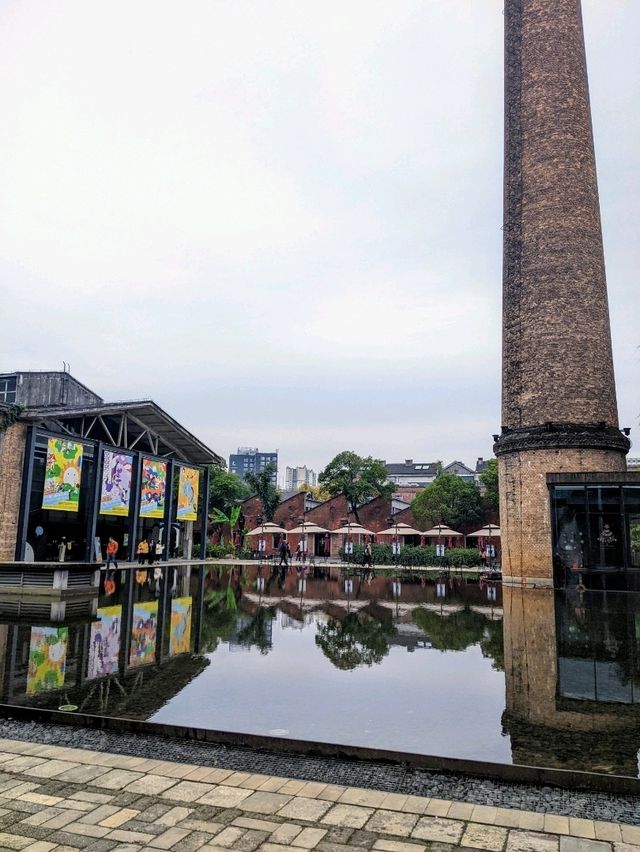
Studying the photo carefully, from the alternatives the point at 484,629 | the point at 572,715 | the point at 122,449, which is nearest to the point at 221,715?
the point at 572,715

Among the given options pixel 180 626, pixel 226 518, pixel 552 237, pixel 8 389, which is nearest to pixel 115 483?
pixel 8 389

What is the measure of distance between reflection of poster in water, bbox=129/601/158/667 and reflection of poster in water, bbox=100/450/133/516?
1179 centimetres

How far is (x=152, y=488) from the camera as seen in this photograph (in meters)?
28.8

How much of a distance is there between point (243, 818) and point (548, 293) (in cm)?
1951

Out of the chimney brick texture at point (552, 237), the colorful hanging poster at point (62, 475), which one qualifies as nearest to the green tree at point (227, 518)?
the colorful hanging poster at point (62, 475)

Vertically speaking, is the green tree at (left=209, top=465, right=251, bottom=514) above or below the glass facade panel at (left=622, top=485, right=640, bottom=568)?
above

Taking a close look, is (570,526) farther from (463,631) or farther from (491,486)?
(491,486)

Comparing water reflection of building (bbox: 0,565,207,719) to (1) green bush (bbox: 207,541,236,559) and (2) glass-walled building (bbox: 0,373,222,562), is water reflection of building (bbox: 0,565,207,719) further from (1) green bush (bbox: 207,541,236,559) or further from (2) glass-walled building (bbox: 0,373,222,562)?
(1) green bush (bbox: 207,541,236,559)

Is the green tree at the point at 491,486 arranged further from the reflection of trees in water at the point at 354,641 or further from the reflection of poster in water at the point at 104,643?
the reflection of poster in water at the point at 104,643

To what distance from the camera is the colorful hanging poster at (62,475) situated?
21672mm

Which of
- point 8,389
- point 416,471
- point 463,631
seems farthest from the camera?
point 416,471

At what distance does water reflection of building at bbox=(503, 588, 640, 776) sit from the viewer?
4.86 metres

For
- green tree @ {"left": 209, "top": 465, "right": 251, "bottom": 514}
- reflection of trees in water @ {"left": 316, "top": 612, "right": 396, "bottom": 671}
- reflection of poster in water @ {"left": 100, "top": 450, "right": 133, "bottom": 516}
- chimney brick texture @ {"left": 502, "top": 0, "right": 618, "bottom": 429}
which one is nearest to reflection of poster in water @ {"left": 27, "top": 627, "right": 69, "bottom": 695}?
reflection of trees in water @ {"left": 316, "top": 612, "right": 396, "bottom": 671}

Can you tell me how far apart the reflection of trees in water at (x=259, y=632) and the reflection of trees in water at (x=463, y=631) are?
8.62 feet
